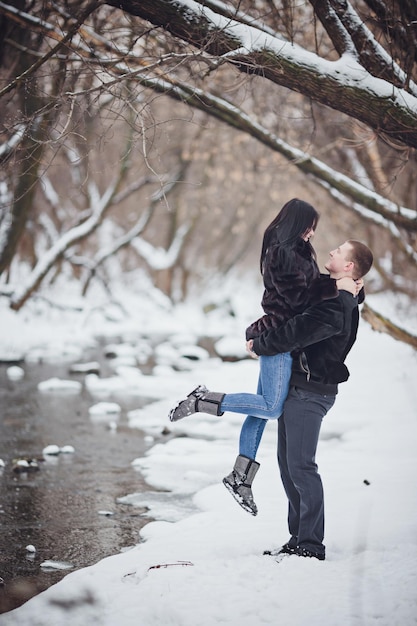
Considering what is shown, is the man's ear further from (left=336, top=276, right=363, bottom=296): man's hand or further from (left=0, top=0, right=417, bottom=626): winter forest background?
(left=0, top=0, right=417, bottom=626): winter forest background

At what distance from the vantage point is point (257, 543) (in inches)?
169

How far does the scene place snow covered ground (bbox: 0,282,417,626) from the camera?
3.31 meters

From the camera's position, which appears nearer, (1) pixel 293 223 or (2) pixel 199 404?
(1) pixel 293 223

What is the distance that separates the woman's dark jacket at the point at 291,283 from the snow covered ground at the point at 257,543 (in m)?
1.42

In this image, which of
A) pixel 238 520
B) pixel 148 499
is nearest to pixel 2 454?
pixel 148 499

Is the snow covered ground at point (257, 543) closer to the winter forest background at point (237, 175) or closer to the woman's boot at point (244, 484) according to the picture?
the winter forest background at point (237, 175)

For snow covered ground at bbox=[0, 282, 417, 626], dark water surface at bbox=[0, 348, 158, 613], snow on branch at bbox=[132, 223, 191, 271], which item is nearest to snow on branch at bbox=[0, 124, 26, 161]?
dark water surface at bbox=[0, 348, 158, 613]

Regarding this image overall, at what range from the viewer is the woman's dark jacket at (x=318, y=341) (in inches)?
151

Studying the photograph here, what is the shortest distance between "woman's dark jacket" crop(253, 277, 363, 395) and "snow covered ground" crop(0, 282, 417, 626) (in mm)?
1044

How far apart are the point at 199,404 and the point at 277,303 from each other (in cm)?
79

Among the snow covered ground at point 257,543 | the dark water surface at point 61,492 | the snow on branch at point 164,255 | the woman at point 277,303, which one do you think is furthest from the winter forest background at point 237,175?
the snow on branch at point 164,255

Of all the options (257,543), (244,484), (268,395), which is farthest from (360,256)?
(257,543)

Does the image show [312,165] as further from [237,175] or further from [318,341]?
[237,175]

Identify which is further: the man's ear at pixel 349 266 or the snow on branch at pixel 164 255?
the snow on branch at pixel 164 255
